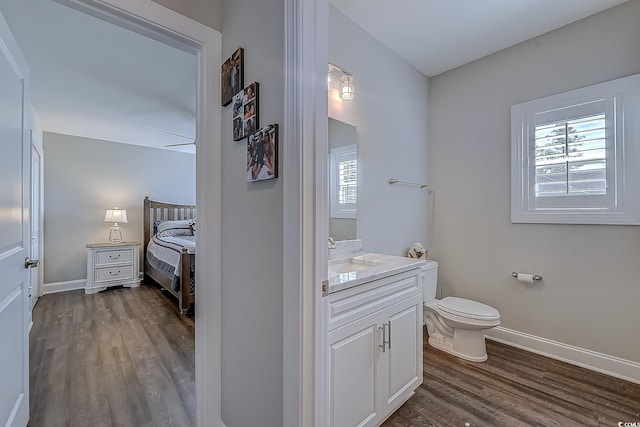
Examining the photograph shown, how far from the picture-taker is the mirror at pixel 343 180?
7.00ft

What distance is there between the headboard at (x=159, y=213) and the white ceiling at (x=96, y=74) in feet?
4.57

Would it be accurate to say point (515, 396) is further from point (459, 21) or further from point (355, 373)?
point (459, 21)

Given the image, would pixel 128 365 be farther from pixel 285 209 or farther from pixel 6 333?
pixel 285 209

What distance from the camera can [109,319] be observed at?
319 cm

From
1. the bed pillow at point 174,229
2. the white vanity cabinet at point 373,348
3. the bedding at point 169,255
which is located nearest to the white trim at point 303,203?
the white vanity cabinet at point 373,348

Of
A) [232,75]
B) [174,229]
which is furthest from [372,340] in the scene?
[174,229]

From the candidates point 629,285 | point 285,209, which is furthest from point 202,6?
point 629,285

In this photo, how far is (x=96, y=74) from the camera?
8.57 ft

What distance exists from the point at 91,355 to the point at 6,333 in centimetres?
139

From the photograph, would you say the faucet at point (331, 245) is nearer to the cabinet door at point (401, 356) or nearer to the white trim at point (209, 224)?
the cabinet door at point (401, 356)

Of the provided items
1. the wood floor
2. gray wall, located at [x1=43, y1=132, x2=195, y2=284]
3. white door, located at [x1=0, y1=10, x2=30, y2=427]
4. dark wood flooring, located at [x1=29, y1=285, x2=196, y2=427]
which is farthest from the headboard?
white door, located at [x1=0, y1=10, x2=30, y2=427]

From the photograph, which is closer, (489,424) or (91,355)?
(489,424)

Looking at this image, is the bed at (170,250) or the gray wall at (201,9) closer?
the gray wall at (201,9)

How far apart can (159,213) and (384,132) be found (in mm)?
4536
